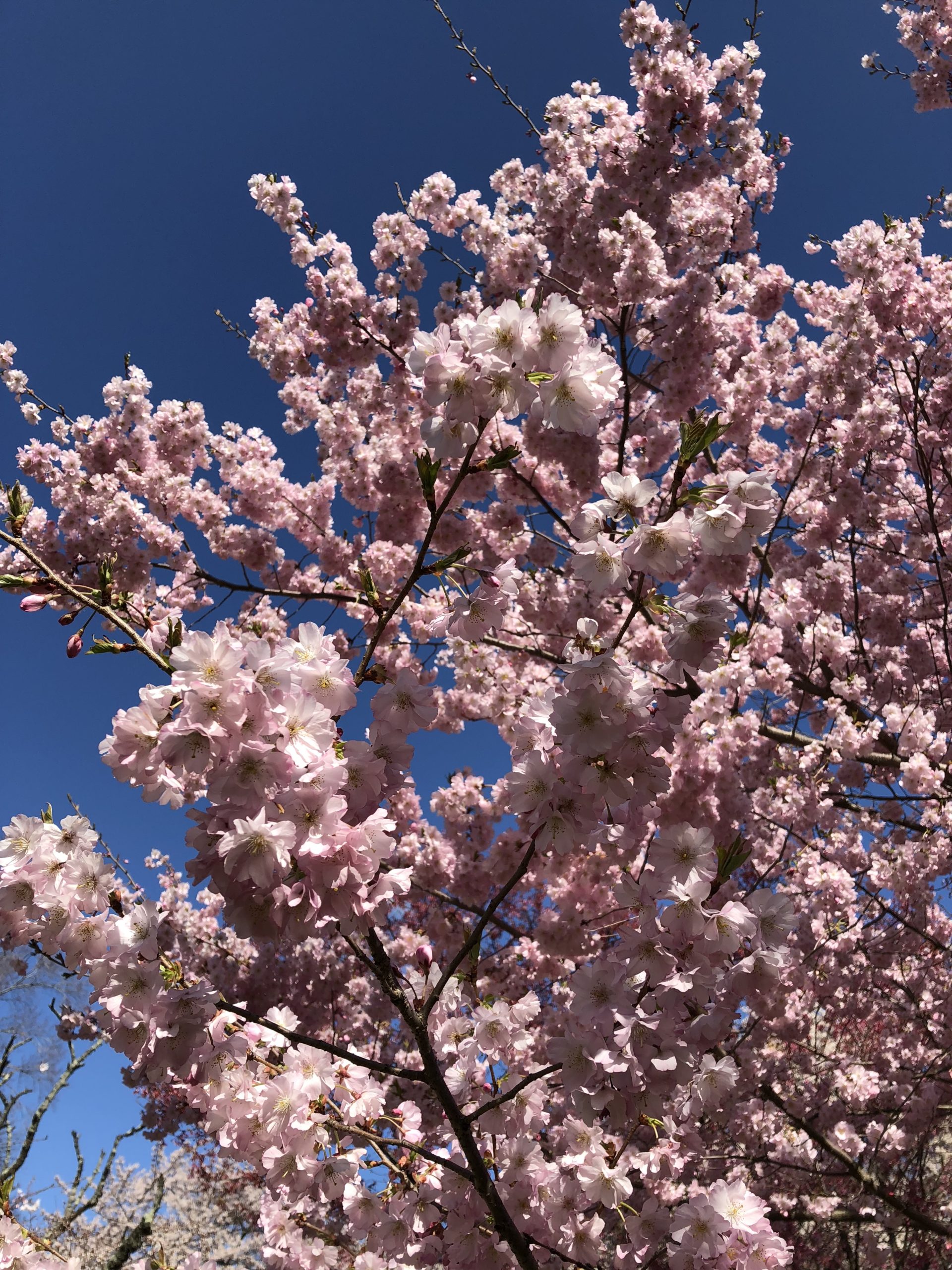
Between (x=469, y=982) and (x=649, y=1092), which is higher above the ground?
(x=469, y=982)

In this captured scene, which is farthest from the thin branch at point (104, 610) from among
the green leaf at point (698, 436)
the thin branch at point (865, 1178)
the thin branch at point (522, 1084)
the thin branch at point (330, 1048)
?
the thin branch at point (865, 1178)

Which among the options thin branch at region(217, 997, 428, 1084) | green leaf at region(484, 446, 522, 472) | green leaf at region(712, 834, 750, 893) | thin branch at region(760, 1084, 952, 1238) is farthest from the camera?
thin branch at region(760, 1084, 952, 1238)

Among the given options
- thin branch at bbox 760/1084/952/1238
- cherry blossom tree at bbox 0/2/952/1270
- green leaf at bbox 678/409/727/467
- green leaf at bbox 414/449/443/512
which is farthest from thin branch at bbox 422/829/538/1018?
thin branch at bbox 760/1084/952/1238

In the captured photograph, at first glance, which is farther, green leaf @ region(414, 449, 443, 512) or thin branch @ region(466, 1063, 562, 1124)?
thin branch @ region(466, 1063, 562, 1124)

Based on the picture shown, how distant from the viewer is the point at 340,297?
729 centimetres

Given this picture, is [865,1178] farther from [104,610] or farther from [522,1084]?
[104,610]

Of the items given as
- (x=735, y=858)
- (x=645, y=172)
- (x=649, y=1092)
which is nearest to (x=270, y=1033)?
(x=649, y=1092)

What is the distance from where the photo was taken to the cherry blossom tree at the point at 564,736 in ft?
6.04

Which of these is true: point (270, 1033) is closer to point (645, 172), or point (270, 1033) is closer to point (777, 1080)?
point (777, 1080)

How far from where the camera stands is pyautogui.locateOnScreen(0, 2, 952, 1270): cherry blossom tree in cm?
184

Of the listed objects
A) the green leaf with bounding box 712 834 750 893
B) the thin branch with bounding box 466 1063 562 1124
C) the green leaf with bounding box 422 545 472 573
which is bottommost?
the thin branch with bounding box 466 1063 562 1124

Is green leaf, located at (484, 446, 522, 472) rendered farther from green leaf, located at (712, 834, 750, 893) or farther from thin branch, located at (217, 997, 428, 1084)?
thin branch, located at (217, 997, 428, 1084)

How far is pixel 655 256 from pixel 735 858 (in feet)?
18.8

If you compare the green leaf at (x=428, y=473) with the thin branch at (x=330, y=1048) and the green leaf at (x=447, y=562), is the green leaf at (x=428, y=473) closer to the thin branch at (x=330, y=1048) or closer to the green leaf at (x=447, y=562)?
the green leaf at (x=447, y=562)
